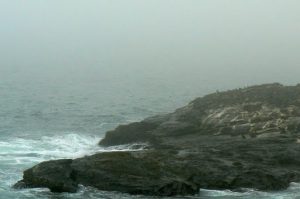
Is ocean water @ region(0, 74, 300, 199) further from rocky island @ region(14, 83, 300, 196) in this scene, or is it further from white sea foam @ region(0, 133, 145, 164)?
rocky island @ region(14, 83, 300, 196)

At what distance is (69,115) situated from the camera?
8981 cm

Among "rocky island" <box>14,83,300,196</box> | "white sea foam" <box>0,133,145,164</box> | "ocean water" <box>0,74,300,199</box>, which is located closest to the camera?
"rocky island" <box>14,83,300,196</box>

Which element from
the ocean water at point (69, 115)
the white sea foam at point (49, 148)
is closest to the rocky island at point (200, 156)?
the ocean water at point (69, 115)

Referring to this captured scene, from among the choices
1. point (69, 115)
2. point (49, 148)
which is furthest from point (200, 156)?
point (69, 115)

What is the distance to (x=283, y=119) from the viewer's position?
200ft

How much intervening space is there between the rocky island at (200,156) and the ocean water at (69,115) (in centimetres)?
107

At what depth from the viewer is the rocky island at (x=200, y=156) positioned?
4644cm

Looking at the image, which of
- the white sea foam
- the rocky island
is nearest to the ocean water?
the white sea foam

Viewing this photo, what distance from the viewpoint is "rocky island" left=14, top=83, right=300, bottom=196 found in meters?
46.4

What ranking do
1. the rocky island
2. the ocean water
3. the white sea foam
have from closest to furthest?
the rocky island → the ocean water → the white sea foam

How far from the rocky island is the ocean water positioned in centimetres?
107

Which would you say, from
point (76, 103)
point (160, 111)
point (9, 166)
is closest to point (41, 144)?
point (9, 166)

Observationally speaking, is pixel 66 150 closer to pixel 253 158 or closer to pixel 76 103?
pixel 253 158

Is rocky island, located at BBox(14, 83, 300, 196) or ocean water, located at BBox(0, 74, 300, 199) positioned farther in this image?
ocean water, located at BBox(0, 74, 300, 199)
